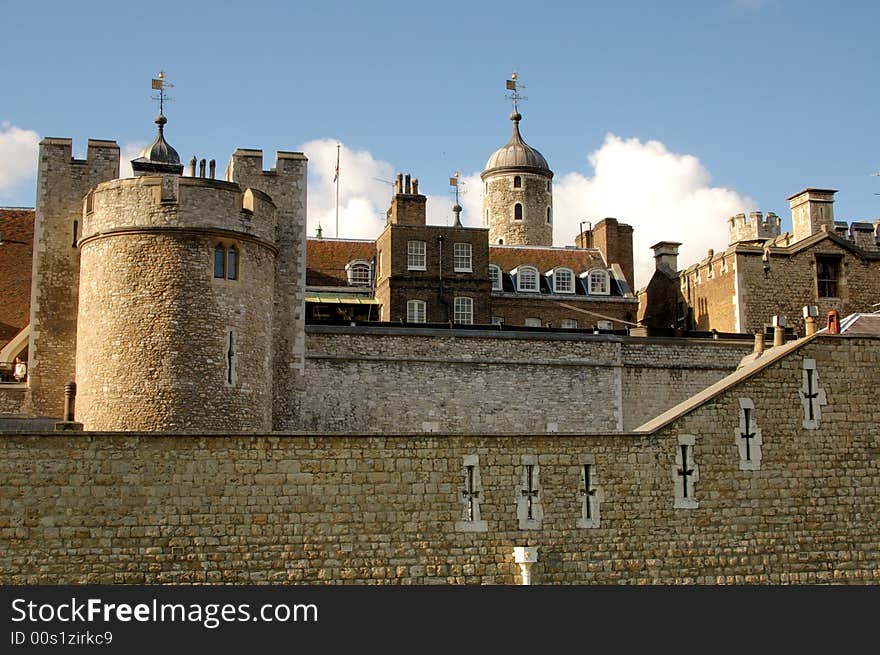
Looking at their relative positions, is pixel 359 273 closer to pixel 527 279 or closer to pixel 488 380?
pixel 527 279

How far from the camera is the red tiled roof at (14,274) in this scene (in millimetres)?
37188

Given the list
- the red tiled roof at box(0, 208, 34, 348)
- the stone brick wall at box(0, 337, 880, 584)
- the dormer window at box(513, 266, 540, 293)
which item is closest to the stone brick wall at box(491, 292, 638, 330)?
the dormer window at box(513, 266, 540, 293)

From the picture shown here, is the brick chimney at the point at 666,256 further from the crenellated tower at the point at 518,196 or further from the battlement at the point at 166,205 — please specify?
the battlement at the point at 166,205

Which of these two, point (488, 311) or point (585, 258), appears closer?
point (488, 311)

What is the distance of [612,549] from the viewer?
23422 millimetres

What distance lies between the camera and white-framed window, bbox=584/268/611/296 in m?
48.2

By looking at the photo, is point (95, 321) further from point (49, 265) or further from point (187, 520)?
point (187, 520)

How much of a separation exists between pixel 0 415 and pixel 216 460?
11.0 metres

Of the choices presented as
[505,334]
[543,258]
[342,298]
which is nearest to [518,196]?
[543,258]

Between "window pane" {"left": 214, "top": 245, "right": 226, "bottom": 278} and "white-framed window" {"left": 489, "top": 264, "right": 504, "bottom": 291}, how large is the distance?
18.7 m

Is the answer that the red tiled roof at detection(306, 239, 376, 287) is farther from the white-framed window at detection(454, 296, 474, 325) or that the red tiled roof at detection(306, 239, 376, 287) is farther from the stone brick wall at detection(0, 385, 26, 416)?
the stone brick wall at detection(0, 385, 26, 416)

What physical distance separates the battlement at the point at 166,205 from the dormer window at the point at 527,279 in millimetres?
19175

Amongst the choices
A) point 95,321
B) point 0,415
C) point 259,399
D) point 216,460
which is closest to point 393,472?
point 216,460

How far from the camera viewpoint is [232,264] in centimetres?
2988
